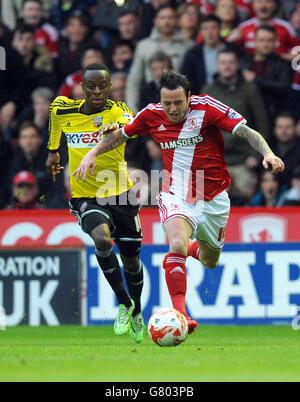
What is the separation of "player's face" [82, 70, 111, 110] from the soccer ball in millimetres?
2640

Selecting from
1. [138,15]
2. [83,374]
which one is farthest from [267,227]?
[83,374]

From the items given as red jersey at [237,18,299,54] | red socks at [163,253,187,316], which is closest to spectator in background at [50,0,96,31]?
red jersey at [237,18,299,54]

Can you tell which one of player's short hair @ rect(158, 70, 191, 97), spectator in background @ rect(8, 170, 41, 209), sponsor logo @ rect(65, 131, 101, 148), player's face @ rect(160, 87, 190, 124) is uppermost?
player's short hair @ rect(158, 70, 191, 97)

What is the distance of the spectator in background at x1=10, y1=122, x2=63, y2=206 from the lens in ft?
41.9

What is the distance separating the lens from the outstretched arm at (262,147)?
7297 millimetres

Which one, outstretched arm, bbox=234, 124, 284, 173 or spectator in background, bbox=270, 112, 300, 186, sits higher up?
outstretched arm, bbox=234, 124, 284, 173

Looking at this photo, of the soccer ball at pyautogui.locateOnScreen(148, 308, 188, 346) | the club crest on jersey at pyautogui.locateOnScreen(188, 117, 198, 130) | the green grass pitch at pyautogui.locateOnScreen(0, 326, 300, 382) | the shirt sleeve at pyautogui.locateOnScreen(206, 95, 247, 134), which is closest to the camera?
the green grass pitch at pyautogui.locateOnScreen(0, 326, 300, 382)

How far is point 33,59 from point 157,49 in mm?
2042

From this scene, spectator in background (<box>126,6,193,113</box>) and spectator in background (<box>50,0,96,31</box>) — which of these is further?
spectator in background (<box>50,0,96,31</box>)

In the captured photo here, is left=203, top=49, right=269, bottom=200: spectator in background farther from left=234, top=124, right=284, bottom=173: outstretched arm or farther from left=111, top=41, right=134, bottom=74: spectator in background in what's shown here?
left=234, top=124, right=284, bottom=173: outstretched arm

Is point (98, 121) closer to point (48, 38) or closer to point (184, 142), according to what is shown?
point (184, 142)

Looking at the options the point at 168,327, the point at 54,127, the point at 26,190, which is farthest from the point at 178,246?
the point at 26,190

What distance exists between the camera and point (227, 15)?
13.2 metres

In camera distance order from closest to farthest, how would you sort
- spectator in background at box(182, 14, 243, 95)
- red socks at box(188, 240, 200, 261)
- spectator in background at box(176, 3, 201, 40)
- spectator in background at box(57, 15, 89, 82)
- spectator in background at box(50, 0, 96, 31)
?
red socks at box(188, 240, 200, 261), spectator in background at box(182, 14, 243, 95), spectator in background at box(176, 3, 201, 40), spectator in background at box(57, 15, 89, 82), spectator in background at box(50, 0, 96, 31)
